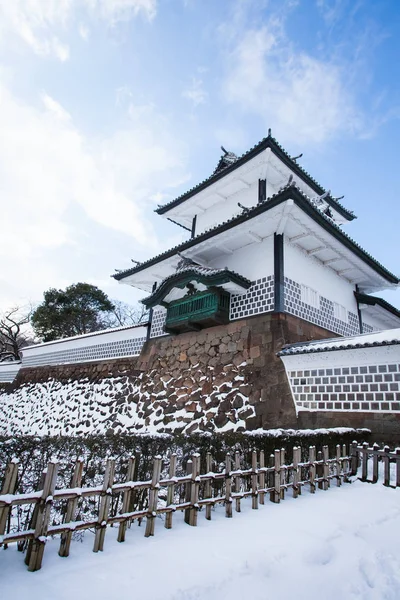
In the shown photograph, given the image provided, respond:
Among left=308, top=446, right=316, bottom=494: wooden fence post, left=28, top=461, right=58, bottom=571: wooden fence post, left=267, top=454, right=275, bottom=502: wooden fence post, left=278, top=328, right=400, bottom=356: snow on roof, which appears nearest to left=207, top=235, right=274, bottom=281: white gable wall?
left=278, top=328, right=400, bottom=356: snow on roof

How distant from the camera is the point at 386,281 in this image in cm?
1377

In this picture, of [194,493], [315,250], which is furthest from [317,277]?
[194,493]

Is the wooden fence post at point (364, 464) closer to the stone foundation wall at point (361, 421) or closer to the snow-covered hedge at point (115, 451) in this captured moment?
the snow-covered hedge at point (115, 451)

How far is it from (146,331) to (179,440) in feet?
32.9

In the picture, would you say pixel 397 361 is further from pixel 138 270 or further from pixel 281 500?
pixel 138 270

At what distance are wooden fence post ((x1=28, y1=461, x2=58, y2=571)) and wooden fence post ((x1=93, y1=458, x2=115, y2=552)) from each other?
49cm

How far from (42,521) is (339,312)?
1223 centimetres

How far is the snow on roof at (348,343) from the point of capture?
7.86m

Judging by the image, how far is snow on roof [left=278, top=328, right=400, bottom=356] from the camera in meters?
7.86

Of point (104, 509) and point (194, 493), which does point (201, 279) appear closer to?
point (194, 493)

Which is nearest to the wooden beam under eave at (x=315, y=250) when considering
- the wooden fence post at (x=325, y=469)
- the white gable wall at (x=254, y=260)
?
the white gable wall at (x=254, y=260)

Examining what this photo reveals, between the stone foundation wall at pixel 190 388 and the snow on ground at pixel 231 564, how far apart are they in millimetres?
5300

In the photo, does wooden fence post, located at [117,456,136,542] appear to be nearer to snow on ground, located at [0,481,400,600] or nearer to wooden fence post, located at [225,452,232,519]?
snow on ground, located at [0,481,400,600]

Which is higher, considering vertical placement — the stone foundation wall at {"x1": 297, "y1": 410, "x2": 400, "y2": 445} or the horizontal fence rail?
the stone foundation wall at {"x1": 297, "y1": 410, "x2": 400, "y2": 445}
